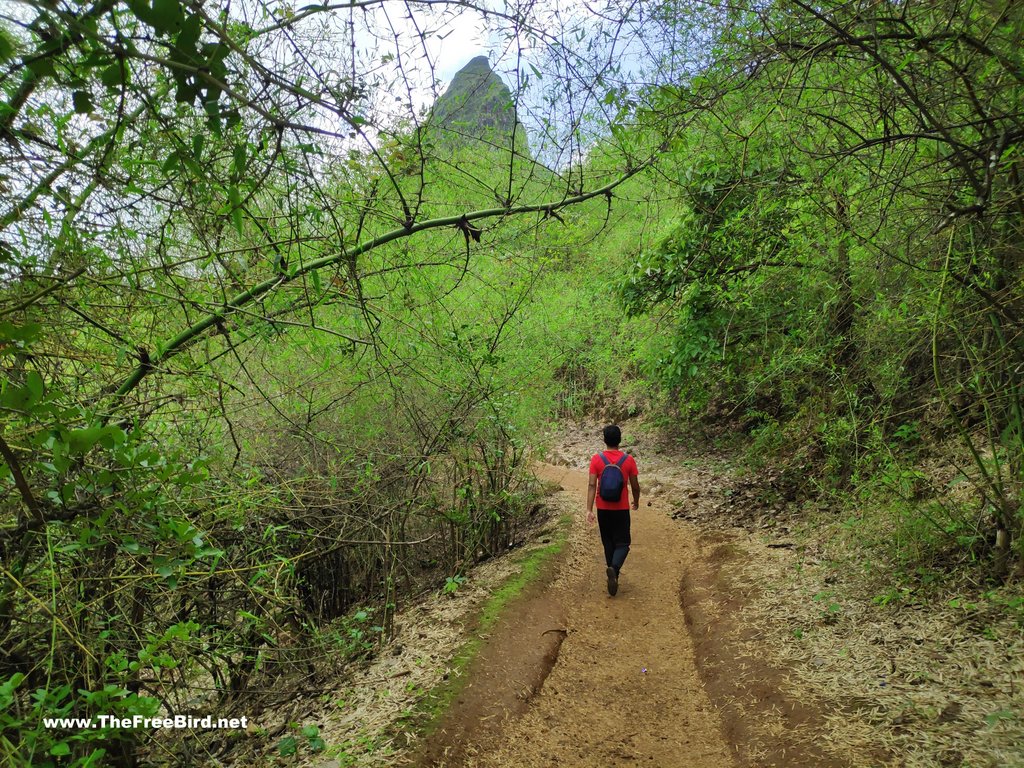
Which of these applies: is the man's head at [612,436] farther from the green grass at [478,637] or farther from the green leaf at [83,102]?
the green leaf at [83,102]

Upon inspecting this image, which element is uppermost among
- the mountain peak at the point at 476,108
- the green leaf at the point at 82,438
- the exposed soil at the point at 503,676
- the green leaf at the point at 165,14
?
the mountain peak at the point at 476,108

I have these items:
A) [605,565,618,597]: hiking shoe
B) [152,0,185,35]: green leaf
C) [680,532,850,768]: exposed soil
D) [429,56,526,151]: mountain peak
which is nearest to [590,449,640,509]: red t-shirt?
[605,565,618,597]: hiking shoe

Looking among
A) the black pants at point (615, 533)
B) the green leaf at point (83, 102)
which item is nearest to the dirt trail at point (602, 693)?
the black pants at point (615, 533)

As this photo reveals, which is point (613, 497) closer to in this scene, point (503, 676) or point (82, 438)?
A: point (503, 676)

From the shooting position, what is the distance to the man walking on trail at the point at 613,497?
5598 millimetres

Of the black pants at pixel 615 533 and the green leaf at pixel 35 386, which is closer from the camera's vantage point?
the green leaf at pixel 35 386

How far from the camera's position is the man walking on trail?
560cm

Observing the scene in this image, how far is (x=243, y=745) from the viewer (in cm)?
372

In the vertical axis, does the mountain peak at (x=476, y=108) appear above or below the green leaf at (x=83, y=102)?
above

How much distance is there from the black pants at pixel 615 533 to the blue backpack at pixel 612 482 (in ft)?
0.64

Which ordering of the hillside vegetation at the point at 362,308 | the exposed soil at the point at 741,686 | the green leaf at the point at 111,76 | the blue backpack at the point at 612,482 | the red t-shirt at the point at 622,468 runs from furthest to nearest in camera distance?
the red t-shirt at the point at 622,468, the blue backpack at the point at 612,482, the exposed soil at the point at 741,686, the hillside vegetation at the point at 362,308, the green leaf at the point at 111,76

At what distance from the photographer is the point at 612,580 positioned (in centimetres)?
573

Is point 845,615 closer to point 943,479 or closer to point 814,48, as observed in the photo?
point 943,479

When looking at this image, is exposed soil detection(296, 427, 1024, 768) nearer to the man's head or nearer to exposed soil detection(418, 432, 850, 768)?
exposed soil detection(418, 432, 850, 768)
